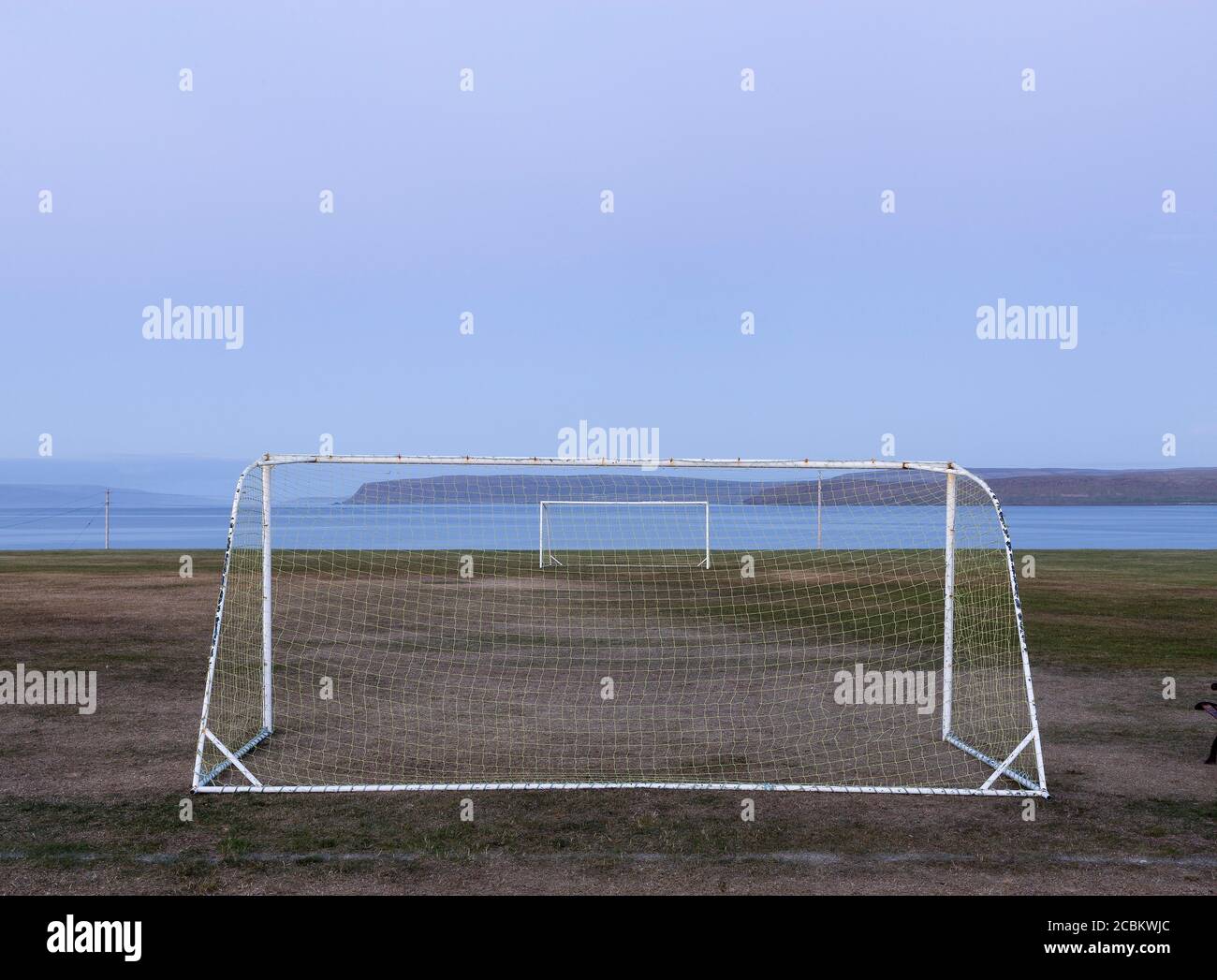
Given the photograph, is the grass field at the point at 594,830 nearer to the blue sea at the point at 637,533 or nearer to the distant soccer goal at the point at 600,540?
the blue sea at the point at 637,533

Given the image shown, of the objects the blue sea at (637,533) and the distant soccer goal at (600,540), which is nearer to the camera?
the blue sea at (637,533)

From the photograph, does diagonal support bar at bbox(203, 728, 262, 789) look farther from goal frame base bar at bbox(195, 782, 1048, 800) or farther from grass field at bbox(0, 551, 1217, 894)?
grass field at bbox(0, 551, 1217, 894)

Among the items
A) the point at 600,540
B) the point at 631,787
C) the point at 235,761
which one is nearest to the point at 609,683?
the point at 631,787

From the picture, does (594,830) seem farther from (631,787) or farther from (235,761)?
(235,761)

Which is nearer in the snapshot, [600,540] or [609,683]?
[609,683]

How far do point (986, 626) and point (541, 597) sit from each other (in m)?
8.43

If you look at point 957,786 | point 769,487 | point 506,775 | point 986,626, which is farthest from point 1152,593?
point 506,775

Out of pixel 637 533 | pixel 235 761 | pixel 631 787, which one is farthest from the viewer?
pixel 637 533

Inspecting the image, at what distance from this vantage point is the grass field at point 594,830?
5.89 meters

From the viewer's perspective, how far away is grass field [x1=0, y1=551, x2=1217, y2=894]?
5895mm

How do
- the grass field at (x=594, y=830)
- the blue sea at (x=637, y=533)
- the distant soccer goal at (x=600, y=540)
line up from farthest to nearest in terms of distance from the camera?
1. the distant soccer goal at (x=600, y=540)
2. the blue sea at (x=637, y=533)
3. the grass field at (x=594, y=830)

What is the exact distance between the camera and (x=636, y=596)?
22.3 m

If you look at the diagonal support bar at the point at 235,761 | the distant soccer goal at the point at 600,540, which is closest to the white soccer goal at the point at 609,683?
the diagonal support bar at the point at 235,761

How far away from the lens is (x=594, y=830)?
675 centimetres
